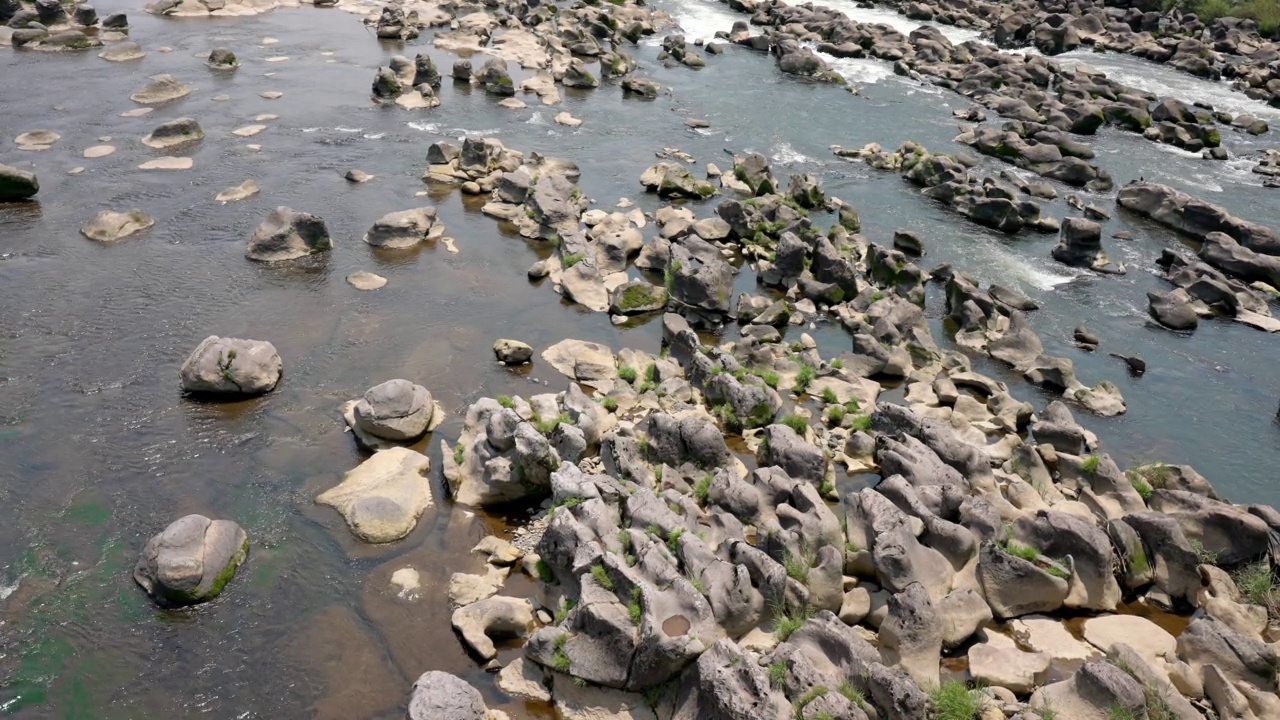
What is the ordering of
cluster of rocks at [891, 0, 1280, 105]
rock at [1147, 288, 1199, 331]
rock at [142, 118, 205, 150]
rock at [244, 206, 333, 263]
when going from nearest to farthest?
1. rock at [244, 206, 333, 263]
2. rock at [1147, 288, 1199, 331]
3. rock at [142, 118, 205, 150]
4. cluster of rocks at [891, 0, 1280, 105]

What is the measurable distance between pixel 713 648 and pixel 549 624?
3699 mm

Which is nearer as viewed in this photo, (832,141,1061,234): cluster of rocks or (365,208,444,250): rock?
(365,208,444,250): rock

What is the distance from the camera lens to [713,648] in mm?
15578

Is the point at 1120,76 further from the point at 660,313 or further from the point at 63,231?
the point at 63,231

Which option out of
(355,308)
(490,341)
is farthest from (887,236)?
(355,308)

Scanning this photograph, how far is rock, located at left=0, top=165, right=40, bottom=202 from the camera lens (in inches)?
1278

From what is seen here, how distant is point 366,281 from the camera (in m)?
30.1

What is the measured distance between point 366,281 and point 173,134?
16.0m

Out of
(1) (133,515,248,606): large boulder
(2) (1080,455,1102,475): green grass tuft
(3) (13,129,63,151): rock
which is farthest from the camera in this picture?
(3) (13,129,63,151): rock

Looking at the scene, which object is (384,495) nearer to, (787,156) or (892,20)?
(787,156)

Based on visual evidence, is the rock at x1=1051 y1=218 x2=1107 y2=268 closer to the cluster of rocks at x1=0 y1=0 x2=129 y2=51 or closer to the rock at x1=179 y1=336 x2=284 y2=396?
the rock at x1=179 y1=336 x2=284 y2=396

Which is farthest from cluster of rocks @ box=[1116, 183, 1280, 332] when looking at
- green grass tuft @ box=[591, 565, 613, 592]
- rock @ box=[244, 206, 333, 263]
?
rock @ box=[244, 206, 333, 263]

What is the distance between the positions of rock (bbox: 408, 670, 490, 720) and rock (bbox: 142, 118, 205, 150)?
32073 mm

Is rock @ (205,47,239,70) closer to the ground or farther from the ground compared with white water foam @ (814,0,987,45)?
closer to the ground
